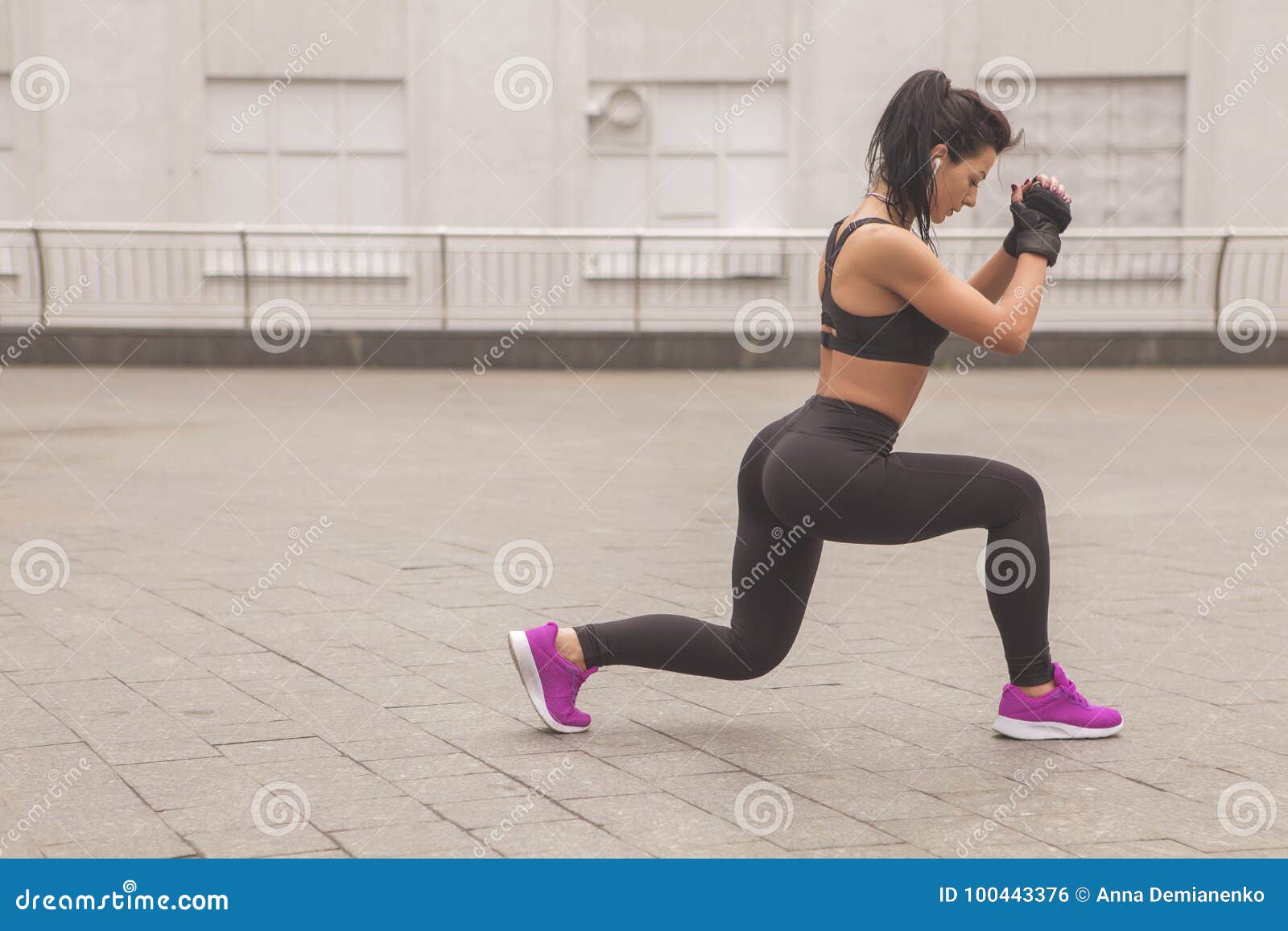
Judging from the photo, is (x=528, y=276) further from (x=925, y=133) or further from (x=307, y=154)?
(x=925, y=133)

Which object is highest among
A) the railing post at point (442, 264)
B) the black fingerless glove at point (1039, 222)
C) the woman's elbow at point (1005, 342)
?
the railing post at point (442, 264)

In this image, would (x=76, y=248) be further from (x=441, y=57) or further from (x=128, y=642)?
(x=128, y=642)

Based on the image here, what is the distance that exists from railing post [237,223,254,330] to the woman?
17.3 meters

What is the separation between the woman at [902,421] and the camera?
154 inches

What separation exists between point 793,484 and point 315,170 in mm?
19752

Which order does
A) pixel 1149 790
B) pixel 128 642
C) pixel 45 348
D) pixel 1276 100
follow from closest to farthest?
pixel 1149 790 → pixel 128 642 → pixel 45 348 → pixel 1276 100

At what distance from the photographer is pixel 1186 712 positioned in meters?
4.57

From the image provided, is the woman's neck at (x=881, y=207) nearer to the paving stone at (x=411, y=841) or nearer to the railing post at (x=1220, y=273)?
the paving stone at (x=411, y=841)

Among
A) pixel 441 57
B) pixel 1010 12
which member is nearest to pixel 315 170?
pixel 441 57

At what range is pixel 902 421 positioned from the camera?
165 inches

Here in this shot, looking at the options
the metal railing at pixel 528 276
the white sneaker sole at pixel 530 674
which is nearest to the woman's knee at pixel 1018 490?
the white sneaker sole at pixel 530 674

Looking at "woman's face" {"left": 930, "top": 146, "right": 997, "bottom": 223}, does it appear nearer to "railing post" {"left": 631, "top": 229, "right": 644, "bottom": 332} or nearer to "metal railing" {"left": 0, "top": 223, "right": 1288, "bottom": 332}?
"railing post" {"left": 631, "top": 229, "right": 644, "bottom": 332}

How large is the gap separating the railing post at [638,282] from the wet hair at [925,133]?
659 inches

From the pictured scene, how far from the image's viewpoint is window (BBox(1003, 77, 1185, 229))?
73.8 ft
